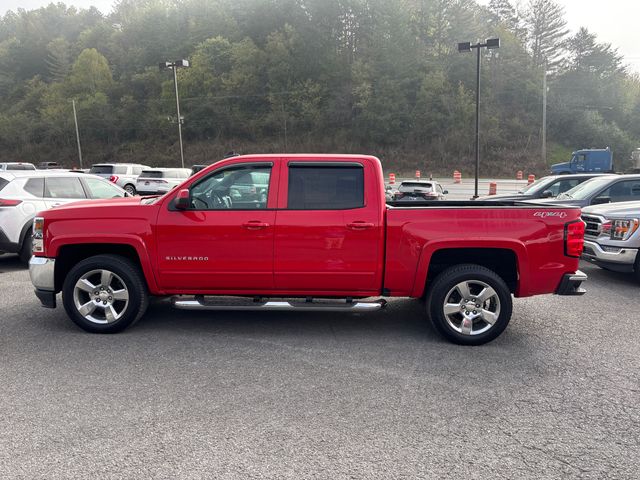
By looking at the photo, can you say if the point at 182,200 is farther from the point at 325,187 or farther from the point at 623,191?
the point at 623,191

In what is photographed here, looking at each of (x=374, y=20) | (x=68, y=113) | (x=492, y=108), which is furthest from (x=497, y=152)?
(x=68, y=113)

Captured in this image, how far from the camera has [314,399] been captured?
13.0ft

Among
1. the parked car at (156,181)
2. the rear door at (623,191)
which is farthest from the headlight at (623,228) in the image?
the parked car at (156,181)

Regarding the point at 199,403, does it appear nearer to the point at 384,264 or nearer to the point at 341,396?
the point at 341,396

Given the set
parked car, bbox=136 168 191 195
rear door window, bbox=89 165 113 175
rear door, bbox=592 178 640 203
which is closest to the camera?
rear door, bbox=592 178 640 203

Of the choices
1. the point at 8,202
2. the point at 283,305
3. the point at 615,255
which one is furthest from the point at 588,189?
the point at 8,202

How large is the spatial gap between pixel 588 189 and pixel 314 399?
31.1 ft

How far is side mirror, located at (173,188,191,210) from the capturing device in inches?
205

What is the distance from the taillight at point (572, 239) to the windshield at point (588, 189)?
6.27 m

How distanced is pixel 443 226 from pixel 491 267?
951mm

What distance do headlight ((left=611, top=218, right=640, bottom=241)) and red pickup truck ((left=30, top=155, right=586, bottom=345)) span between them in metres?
3.40

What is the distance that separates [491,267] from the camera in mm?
5641

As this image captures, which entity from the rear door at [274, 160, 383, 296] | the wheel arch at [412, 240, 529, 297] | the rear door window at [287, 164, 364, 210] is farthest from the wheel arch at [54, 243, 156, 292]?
the wheel arch at [412, 240, 529, 297]

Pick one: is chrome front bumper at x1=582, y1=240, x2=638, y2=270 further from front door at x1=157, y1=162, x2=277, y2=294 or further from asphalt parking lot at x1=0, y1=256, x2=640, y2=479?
front door at x1=157, y1=162, x2=277, y2=294
